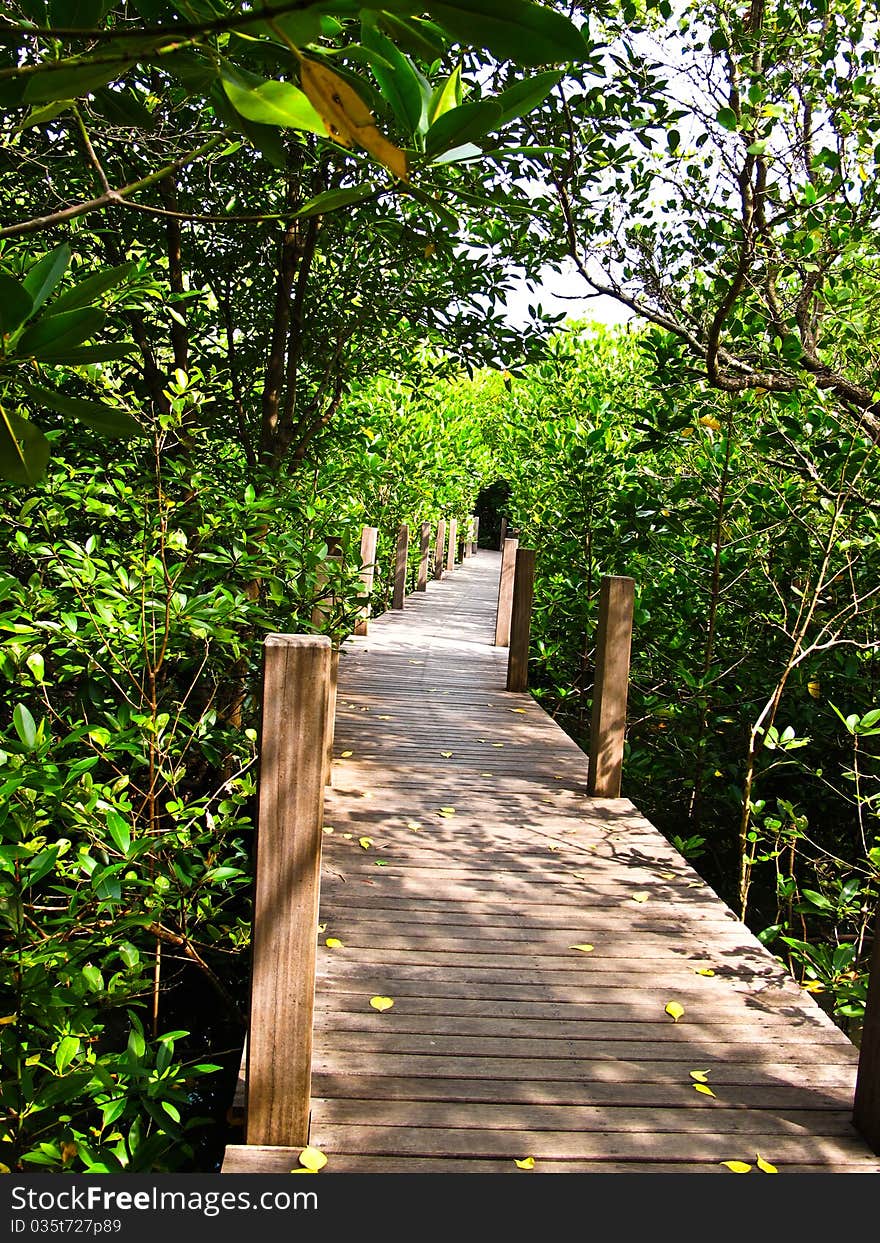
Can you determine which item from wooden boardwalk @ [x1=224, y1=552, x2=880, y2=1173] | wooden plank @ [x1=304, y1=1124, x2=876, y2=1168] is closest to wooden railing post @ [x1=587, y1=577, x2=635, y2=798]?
wooden boardwalk @ [x1=224, y1=552, x2=880, y2=1173]

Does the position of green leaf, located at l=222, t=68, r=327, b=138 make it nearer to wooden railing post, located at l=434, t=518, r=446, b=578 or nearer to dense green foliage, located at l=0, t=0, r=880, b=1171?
dense green foliage, located at l=0, t=0, r=880, b=1171

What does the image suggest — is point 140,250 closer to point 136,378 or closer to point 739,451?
point 136,378

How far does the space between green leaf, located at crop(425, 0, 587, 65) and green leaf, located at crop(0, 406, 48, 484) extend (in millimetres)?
427

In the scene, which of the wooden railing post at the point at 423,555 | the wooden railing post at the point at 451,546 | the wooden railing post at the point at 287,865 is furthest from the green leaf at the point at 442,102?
the wooden railing post at the point at 451,546

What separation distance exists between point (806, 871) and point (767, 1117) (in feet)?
15.6

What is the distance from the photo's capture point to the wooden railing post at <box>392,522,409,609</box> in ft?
45.2

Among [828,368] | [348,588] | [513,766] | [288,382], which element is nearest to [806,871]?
[513,766]

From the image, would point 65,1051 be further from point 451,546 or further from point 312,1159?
point 451,546

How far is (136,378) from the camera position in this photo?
538 centimetres

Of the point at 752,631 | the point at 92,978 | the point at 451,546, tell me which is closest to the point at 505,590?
the point at 752,631

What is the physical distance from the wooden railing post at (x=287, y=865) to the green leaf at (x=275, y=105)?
164 centimetres
